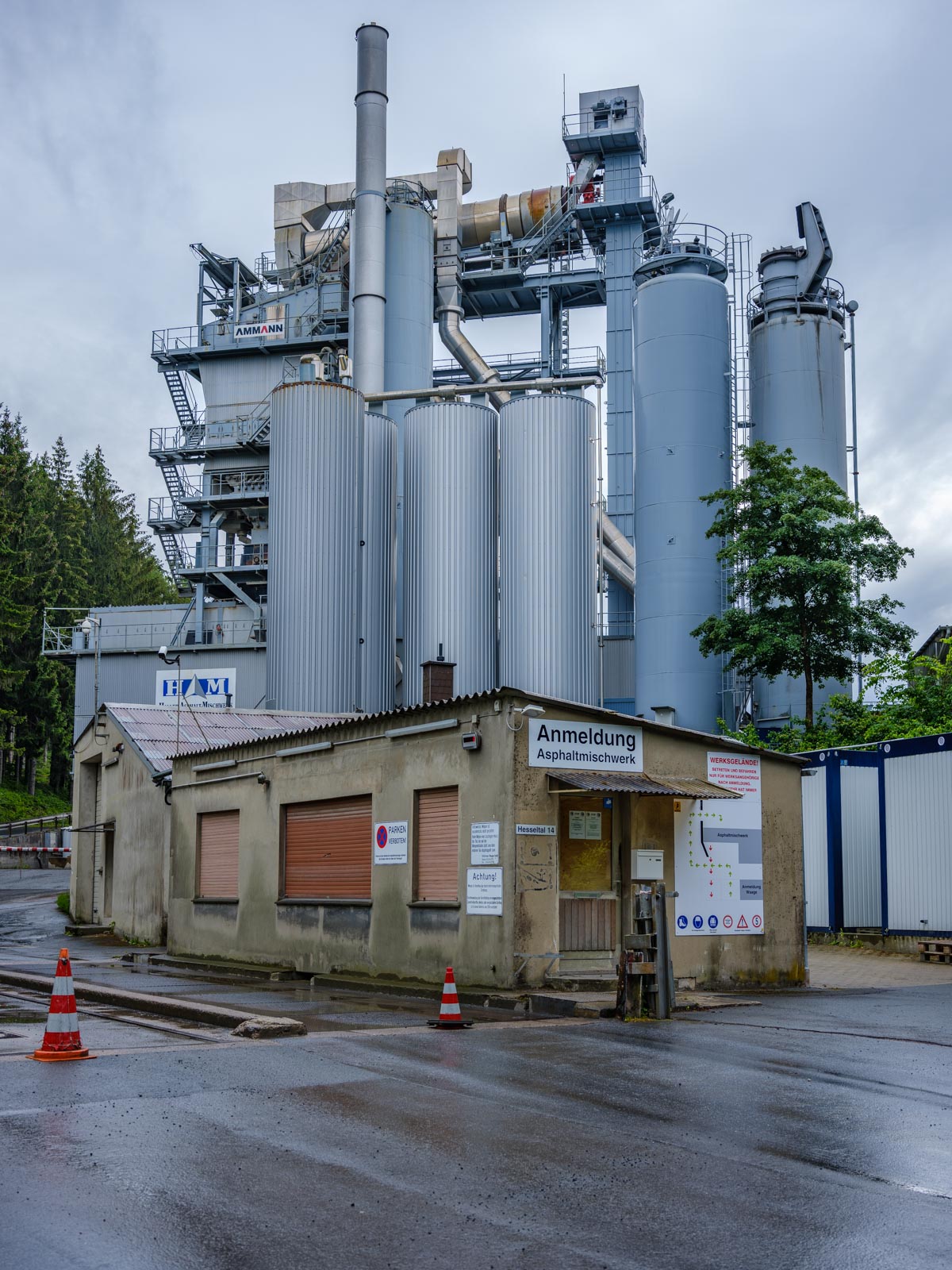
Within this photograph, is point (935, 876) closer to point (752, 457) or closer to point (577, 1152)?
point (752, 457)

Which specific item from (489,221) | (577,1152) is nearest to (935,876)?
(577,1152)

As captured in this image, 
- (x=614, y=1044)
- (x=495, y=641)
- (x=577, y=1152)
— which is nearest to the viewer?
(x=577, y=1152)

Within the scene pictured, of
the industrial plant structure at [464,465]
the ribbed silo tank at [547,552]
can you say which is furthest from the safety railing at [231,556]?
the ribbed silo tank at [547,552]

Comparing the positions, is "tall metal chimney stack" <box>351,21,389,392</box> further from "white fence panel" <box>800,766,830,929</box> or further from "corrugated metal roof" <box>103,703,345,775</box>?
"white fence panel" <box>800,766,830,929</box>

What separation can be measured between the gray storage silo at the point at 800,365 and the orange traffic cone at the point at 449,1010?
27.6m

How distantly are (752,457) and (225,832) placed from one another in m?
17.6

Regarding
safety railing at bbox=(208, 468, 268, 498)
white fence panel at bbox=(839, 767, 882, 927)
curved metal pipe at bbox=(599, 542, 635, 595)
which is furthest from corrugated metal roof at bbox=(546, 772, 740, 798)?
safety railing at bbox=(208, 468, 268, 498)

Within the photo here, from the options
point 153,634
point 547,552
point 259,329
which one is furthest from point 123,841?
point 259,329

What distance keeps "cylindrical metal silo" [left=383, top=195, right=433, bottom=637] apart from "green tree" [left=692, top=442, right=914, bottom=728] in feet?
58.3

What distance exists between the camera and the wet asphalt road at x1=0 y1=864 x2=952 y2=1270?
5672 mm

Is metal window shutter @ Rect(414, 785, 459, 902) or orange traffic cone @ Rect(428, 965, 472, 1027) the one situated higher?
metal window shutter @ Rect(414, 785, 459, 902)

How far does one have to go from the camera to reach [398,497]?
1667 inches

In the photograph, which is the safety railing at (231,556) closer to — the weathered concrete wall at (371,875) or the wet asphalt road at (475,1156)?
the weathered concrete wall at (371,875)

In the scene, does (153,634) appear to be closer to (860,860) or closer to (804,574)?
(804,574)
